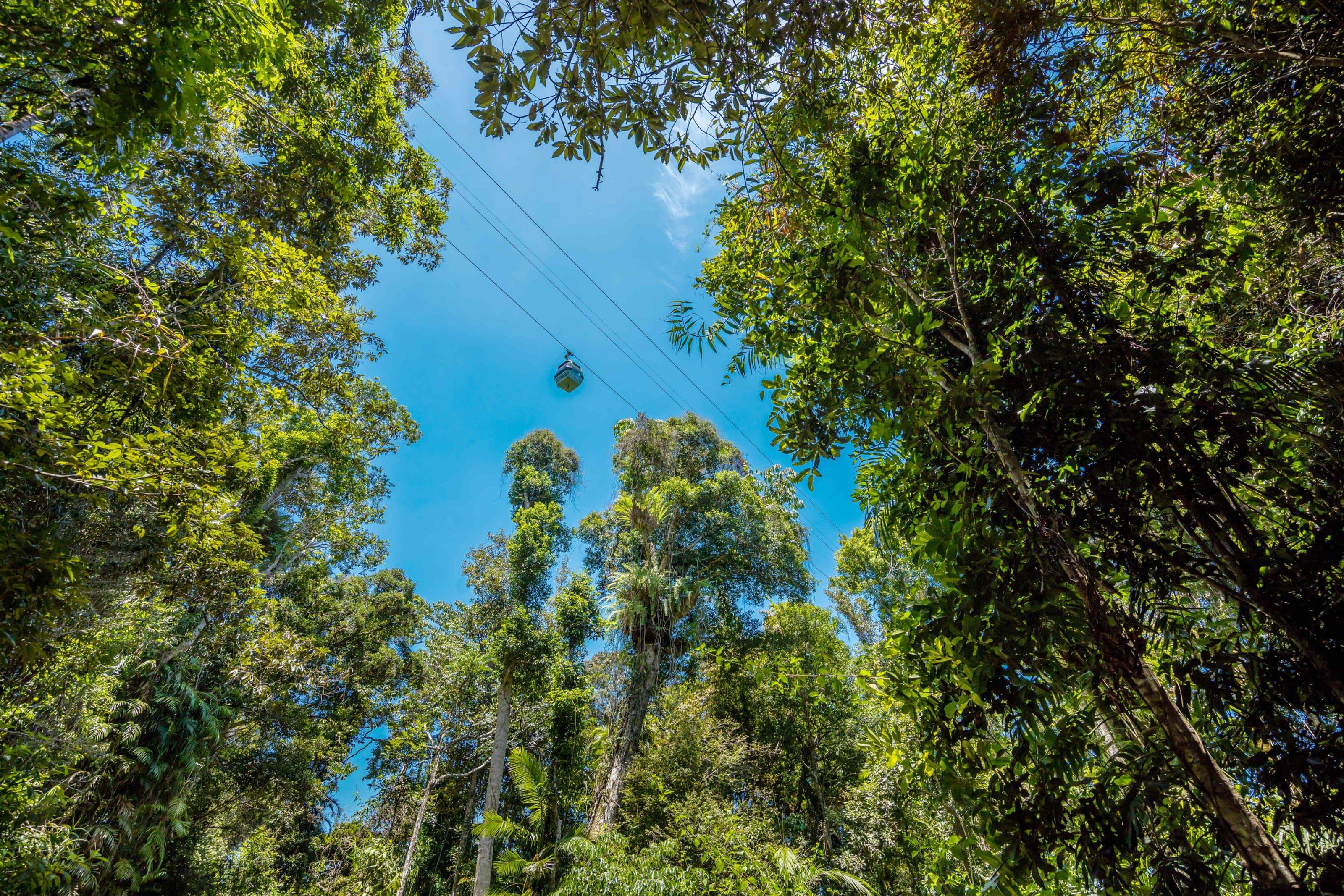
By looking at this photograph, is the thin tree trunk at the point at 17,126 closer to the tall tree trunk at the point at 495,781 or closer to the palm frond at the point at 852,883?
the palm frond at the point at 852,883

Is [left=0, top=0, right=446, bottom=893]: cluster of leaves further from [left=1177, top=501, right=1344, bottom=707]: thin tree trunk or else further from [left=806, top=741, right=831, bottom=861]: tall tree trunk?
[left=806, top=741, right=831, bottom=861]: tall tree trunk

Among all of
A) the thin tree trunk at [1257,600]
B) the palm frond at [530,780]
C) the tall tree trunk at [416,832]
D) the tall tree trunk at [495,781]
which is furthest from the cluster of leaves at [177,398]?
the thin tree trunk at [1257,600]

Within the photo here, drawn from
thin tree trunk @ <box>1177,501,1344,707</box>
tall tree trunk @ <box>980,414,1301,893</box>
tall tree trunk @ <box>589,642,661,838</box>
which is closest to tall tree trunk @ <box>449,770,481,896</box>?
tall tree trunk @ <box>589,642,661,838</box>

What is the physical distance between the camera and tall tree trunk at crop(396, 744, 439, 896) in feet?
25.6

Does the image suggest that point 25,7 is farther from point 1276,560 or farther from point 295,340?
point 295,340

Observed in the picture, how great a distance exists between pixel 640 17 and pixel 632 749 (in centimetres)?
1039

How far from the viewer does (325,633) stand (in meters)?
13.3

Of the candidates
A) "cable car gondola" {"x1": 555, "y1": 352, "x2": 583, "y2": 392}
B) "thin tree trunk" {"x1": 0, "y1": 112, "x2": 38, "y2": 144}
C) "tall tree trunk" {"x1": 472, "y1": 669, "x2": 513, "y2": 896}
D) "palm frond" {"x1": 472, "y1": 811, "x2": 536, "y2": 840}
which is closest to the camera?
"thin tree trunk" {"x1": 0, "y1": 112, "x2": 38, "y2": 144}

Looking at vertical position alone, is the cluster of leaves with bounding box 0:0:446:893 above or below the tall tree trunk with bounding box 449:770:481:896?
above

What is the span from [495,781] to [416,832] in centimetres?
141

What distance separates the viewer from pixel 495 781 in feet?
26.5

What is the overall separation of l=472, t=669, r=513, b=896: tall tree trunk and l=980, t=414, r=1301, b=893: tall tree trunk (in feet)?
27.7

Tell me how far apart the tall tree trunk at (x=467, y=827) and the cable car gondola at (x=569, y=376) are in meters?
6.66

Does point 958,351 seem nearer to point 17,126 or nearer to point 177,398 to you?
point 177,398
